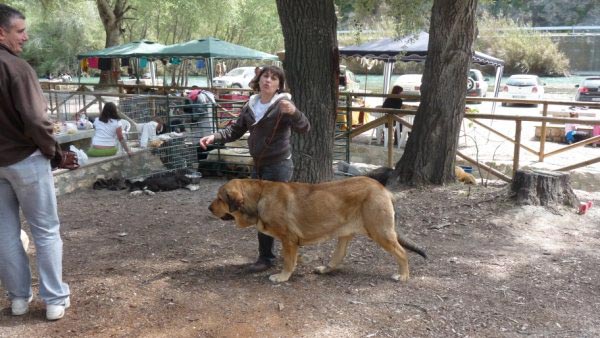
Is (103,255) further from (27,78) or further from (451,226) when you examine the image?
(451,226)

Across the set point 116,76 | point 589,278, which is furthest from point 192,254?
point 116,76

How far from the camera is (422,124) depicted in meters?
7.70

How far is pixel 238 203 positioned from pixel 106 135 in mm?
5700

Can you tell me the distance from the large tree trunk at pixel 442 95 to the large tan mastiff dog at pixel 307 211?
3.63 m

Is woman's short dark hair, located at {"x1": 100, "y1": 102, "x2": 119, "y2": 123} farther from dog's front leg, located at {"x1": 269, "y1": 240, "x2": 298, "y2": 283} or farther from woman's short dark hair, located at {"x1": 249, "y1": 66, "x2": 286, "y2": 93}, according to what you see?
dog's front leg, located at {"x1": 269, "y1": 240, "x2": 298, "y2": 283}

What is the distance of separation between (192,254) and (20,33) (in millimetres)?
2506

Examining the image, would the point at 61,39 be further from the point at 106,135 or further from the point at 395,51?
the point at 106,135

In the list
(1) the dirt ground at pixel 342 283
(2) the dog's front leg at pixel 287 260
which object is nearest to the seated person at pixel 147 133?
(1) the dirt ground at pixel 342 283

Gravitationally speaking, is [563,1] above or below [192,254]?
above

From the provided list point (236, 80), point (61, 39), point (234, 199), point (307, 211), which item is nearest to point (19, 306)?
point (234, 199)

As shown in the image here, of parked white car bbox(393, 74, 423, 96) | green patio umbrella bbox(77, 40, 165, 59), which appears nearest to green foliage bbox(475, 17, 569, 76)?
parked white car bbox(393, 74, 423, 96)

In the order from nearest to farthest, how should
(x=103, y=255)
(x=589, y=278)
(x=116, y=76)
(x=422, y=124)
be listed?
(x=589, y=278) → (x=103, y=255) → (x=422, y=124) → (x=116, y=76)

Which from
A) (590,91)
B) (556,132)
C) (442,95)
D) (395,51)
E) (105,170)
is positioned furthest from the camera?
(590,91)

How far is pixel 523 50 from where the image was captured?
4769 centimetres
